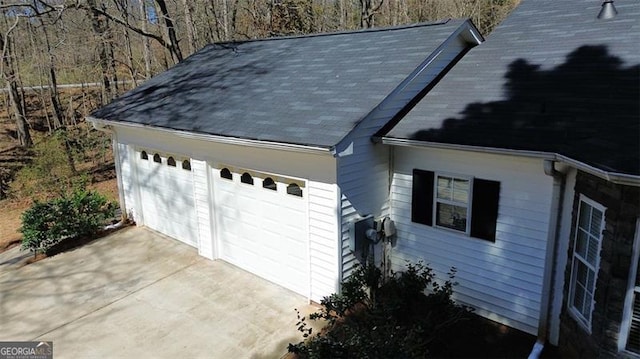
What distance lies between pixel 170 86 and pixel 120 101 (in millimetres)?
1555

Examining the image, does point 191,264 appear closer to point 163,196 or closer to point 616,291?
point 163,196

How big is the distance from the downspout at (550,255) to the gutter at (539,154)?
0.58 feet

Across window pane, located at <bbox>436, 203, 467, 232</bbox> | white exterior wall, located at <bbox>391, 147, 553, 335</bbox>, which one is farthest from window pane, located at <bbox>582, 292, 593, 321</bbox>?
window pane, located at <bbox>436, 203, 467, 232</bbox>

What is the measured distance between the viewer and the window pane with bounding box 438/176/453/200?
664 centimetres

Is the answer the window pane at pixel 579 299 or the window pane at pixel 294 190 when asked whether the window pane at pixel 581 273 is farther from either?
the window pane at pixel 294 190

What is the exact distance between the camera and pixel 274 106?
24.9 feet

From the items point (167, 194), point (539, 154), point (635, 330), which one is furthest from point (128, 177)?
point (635, 330)

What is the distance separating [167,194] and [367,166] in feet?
17.6

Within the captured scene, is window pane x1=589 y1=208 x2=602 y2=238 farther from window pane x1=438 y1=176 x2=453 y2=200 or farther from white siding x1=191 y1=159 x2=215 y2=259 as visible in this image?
white siding x1=191 y1=159 x2=215 y2=259

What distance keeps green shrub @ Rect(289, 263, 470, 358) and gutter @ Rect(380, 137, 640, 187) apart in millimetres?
1923

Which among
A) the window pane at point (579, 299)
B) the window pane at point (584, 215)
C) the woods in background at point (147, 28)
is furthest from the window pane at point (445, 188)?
the woods in background at point (147, 28)

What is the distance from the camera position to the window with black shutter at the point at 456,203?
6.27 metres

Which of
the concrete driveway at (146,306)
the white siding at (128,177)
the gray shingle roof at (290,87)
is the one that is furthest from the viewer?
the white siding at (128,177)

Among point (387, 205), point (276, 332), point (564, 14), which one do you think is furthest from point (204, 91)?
point (564, 14)
